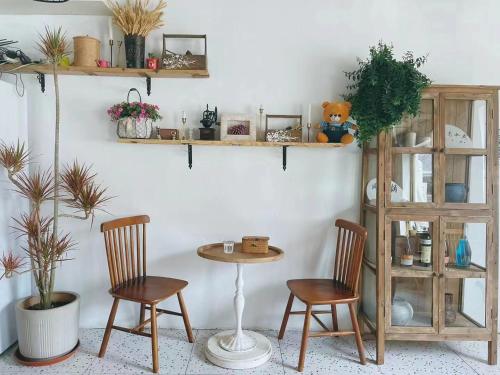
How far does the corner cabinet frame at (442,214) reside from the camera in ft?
8.24

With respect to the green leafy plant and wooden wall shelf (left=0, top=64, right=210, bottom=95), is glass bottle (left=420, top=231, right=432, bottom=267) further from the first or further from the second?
the green leafy plant

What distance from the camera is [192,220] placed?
2.87 m

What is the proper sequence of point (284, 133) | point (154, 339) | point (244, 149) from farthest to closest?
point (244, 149) → point (284, 133) → point (154, 339)

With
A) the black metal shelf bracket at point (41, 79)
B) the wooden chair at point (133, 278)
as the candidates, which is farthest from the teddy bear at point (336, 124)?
the black metal shelf bracket at point (41, 79)

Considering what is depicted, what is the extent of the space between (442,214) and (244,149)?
1.43 m

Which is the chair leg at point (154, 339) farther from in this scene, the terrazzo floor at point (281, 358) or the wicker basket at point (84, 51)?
the wicker basket at point (84, 51)

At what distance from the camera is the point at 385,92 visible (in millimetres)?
2412

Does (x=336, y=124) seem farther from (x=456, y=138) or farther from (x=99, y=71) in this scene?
(x=99, y=71)

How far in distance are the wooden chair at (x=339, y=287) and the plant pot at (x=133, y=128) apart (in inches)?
57.4

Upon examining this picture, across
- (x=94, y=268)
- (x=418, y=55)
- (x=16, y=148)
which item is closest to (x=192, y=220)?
(x=94, y=268)

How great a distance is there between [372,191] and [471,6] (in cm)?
154

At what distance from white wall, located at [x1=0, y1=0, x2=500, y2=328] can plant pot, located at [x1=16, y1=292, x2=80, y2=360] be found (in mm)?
457

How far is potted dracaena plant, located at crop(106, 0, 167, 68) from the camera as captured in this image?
2605 millimetres

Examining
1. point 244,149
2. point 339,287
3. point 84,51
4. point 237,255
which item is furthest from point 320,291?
point 84,51
